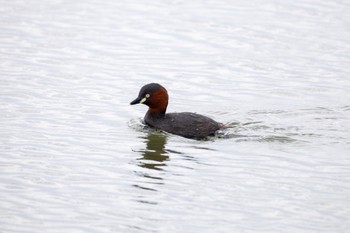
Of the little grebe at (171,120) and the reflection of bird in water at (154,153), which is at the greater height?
the little grebe at (171,120)

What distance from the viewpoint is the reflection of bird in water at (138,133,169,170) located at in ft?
43.2

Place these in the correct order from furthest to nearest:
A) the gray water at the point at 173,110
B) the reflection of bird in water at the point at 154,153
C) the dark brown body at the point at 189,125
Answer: the dark brown body at the point at 189,125
the reflection of bird in water at the point at 154,153
the gray water at the point at 173,110

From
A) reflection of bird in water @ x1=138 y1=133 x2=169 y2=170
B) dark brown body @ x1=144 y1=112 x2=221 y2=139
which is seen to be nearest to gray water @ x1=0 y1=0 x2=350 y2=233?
reflection of bird in water @ x1=138 y1=133 x2=169 y2=170

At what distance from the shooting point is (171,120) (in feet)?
49.5

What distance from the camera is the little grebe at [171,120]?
14.8m

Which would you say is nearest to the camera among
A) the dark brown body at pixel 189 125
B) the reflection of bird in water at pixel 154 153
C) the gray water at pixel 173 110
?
the gray water at pixel 173 110

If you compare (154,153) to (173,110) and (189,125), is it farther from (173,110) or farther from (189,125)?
(173,110)

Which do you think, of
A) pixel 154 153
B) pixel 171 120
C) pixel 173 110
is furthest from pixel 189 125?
pixel 173 110

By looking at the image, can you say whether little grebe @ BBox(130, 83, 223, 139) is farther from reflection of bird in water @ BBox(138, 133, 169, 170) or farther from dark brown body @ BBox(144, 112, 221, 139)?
reflection of bird in water @ BBox(138, 133, 169, 170)

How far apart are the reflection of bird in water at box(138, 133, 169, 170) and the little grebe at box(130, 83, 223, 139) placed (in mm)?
305

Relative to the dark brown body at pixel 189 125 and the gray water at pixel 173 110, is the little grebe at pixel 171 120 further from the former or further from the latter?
the gray water at pixel 173 110

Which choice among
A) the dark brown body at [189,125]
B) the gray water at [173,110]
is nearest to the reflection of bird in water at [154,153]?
the gray water at [173,110]

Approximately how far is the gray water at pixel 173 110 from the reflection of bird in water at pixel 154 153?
3 cm

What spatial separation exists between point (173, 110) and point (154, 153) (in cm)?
302
